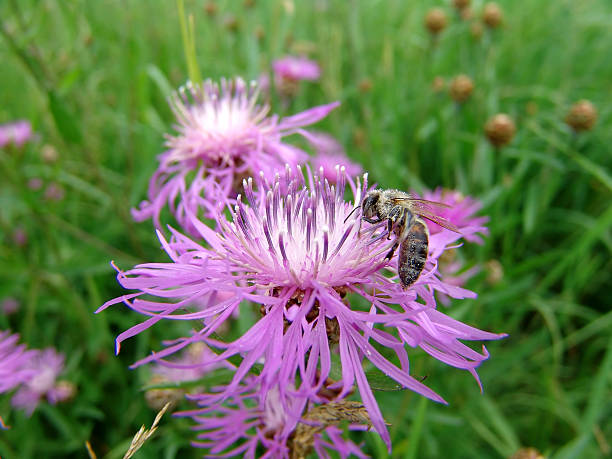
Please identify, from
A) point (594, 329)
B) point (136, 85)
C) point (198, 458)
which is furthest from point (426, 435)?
point (136, 85)

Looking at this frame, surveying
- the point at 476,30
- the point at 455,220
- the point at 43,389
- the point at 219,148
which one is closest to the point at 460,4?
the point at 476,30

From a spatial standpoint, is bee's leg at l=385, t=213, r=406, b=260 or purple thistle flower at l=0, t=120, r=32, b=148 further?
purple thistle flower at l=0, t=120, r=32, b=148

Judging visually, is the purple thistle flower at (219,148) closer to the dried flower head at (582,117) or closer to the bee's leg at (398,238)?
the bee's leg at (398,238)

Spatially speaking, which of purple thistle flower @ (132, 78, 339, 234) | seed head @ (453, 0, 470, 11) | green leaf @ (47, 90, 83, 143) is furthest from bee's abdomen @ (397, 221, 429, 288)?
seed head @ (453, 0, 470, 11)

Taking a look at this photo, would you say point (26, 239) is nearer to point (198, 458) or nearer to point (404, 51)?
point (198, 458)

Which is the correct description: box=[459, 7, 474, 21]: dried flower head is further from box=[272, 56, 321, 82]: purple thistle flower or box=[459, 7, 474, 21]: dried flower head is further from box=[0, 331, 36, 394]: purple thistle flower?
box=[0, 331, 36, 394]: purple thistle flower

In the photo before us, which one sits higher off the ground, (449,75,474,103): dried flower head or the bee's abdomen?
the bee's abdomen
